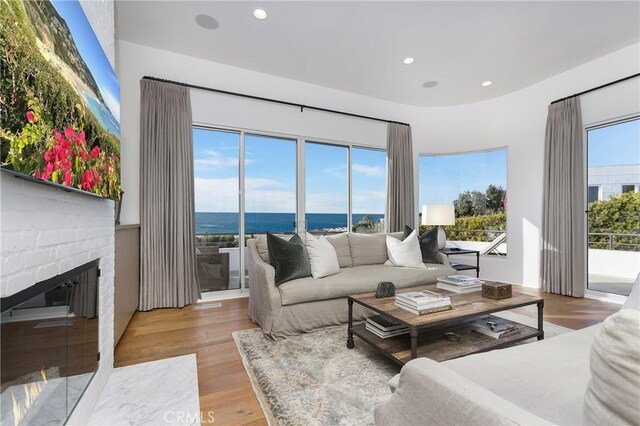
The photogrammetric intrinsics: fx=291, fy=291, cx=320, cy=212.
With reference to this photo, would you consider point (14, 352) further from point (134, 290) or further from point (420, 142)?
point (420, 142)

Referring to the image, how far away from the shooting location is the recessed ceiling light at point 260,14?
2.81m

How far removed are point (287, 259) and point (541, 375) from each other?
1.99 m

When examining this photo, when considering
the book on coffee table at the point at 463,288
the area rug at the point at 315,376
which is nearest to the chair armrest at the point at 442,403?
the area rug at the point at 315,376

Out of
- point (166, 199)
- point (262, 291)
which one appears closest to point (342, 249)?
point (262, 291)

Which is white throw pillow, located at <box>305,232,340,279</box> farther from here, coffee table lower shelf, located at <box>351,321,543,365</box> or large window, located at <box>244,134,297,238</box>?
large window, located at <box>244,134,297,238</box>

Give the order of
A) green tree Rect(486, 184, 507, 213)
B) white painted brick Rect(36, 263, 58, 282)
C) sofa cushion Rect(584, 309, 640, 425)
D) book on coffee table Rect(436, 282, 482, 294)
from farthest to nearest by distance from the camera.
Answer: green tree Rect(486, 184, 507, 213) < book on coffee table Rect(436, 282, 482, 294) < white painted brick Rect(36, 263, 58, 282) < sofa cushion Rect(584, 309, 640, 425)

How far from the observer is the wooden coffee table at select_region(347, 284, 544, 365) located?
1768 mm

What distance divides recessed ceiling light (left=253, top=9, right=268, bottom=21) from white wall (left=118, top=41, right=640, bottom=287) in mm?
1078

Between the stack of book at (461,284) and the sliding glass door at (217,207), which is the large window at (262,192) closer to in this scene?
the sliding glass door at (217,207)

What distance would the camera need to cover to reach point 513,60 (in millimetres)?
3668

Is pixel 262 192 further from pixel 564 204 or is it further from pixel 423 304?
pixel 564 204

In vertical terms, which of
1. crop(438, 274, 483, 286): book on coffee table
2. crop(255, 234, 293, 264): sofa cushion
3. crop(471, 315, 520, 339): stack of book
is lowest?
crop(471, 315, 520, 339): stack of book

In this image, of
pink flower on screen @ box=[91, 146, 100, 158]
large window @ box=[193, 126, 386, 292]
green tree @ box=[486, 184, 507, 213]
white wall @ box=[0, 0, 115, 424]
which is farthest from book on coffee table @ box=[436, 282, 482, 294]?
green tree @ box=[486, 184, 507, 213]

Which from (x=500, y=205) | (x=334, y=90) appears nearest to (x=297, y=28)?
(x=334, y=90)
